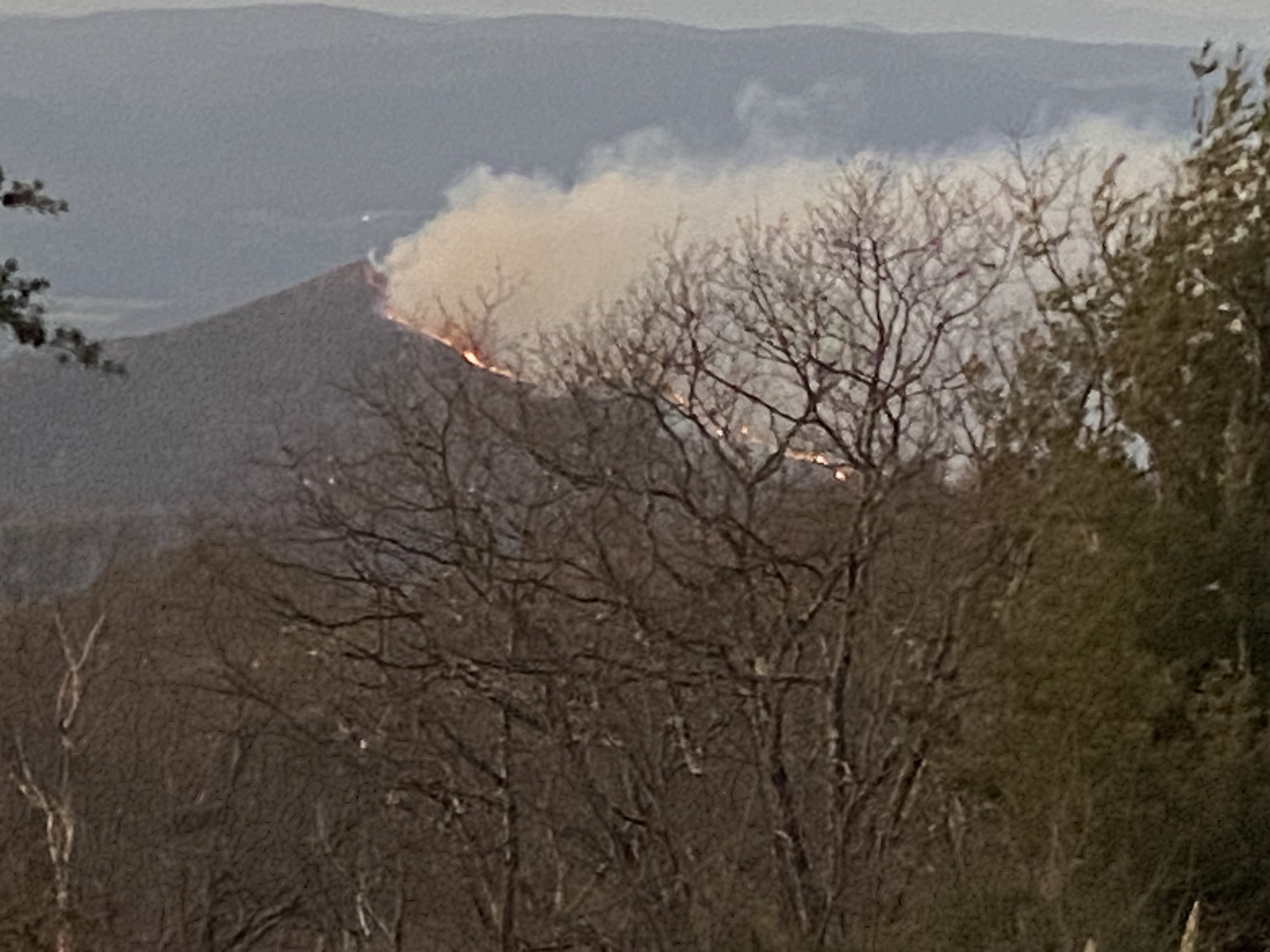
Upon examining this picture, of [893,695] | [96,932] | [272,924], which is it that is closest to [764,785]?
[893,695]

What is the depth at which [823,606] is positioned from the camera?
15656 mm

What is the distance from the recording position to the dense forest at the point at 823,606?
8680 mm

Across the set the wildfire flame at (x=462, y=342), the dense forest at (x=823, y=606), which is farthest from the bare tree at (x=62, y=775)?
the wildfire flame at (x=462, y=342)

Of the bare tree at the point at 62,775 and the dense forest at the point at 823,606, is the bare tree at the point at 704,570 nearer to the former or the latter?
the dense forest at the point at 823,606

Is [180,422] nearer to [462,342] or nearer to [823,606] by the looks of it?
[462,342]

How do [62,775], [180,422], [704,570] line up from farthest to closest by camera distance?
[180,422], [62,775], [704,570]

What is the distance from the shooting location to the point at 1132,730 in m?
8.56

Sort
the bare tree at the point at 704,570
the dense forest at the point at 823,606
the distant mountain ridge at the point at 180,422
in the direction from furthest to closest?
1. the distant mountain ridge at the point at 180,422
2. the bare tree at the point at 704,570
3. the dense forest at the point at 823,606

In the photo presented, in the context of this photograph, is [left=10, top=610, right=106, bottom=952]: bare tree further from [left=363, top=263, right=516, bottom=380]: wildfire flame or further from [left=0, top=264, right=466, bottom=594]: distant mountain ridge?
[left=363, top=263, right=516, bottom=380]: wildfire flame

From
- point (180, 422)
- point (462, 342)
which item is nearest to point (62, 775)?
point (462, 342)

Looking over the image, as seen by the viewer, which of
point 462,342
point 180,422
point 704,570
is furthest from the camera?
point 180,422

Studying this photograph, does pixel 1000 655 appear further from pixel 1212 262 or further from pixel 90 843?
pixel 90 843

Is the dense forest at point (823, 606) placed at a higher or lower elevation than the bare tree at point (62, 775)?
higher

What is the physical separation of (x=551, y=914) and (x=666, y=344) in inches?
218
